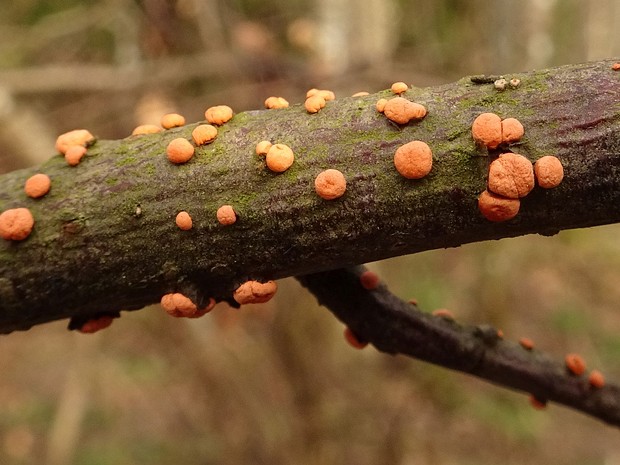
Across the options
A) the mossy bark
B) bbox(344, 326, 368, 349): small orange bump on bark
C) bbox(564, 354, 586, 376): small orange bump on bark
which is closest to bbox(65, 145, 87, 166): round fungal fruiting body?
the mossy bark

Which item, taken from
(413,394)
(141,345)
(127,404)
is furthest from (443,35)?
(127,404)

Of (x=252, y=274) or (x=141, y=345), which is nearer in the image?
(x=252, y=274)

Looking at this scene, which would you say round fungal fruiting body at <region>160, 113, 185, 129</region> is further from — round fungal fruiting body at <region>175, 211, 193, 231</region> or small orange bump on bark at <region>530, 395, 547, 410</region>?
small orange bump on bark at <region>530, 395, 547, 410</region>

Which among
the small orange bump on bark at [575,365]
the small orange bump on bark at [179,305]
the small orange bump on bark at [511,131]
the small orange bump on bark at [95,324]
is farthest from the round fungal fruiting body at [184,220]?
the small orange bump on bark at [575,365]

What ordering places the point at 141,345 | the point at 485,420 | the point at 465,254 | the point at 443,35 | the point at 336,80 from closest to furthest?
the point at 336,80 < the point at 485,420 < the point at 141,345 < the point at 465,254 < the point at 443,35

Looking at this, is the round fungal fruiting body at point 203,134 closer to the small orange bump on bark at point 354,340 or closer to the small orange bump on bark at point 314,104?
the small orange bump on bark at point 314,104

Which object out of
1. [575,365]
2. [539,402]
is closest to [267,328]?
[539,402]

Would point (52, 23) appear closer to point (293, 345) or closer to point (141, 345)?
point (141, 345)
